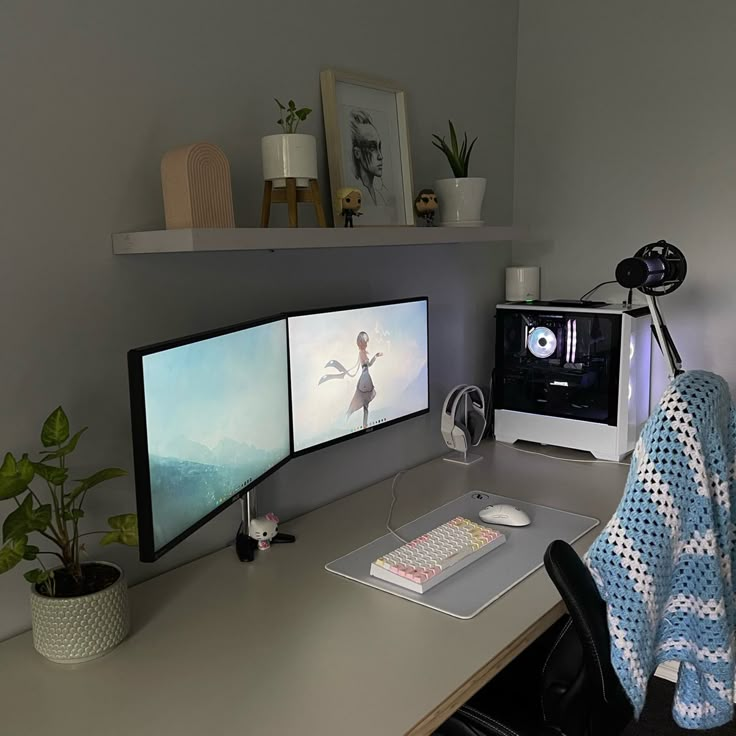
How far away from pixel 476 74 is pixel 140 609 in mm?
1804

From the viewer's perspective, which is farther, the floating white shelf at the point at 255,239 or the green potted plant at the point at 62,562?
the floating white shelf at the point at 255,239

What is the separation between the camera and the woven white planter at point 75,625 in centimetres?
123

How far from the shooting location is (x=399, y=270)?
2.13 m

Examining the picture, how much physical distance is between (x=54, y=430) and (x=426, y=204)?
1.15 m

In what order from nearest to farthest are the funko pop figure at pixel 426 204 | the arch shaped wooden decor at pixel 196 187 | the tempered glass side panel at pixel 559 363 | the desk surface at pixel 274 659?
the desk surface at pixel 274 659, the arch shaped wooden decor at pixel 196 187, the funko pop figure at pixel 426 204, the tempered glass side panel at pixel 559 363

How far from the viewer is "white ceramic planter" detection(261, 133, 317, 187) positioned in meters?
1.54

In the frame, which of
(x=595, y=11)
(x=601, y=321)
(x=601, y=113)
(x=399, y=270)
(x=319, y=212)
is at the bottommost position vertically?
(x=601, y=321)

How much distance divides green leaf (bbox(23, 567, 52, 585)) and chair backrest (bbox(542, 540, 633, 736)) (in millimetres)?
820

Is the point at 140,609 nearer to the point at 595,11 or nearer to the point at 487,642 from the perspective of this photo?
the point at 487,642

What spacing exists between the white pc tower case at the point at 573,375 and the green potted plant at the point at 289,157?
102 cm

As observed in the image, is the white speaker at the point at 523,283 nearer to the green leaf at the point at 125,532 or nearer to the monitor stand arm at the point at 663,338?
the monitor stand arm at the point at 663,338

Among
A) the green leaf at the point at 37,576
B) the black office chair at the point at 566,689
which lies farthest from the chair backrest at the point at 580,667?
the green leaf at the point at 37,576

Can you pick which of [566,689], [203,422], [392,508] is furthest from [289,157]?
[566,689]

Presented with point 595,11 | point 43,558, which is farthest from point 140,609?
point 595,11
